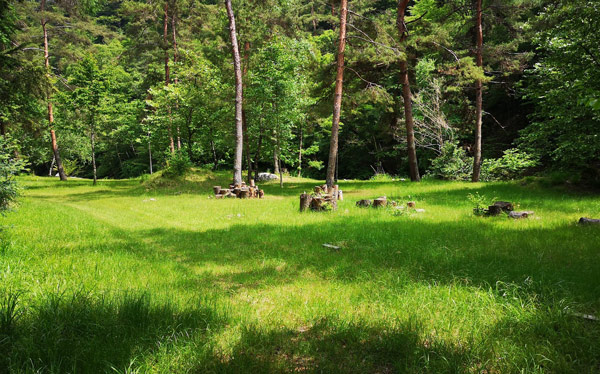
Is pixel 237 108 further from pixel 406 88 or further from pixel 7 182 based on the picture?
pixel 7 182

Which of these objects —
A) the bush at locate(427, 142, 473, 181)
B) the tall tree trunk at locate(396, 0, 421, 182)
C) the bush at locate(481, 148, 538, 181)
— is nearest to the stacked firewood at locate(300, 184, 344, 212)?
the tall tree trunk at locate(396, 0, 421, 182)

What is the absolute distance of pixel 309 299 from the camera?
362 cm

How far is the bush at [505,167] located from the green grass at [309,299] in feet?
33.5

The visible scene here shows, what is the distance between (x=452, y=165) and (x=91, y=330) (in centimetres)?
2037

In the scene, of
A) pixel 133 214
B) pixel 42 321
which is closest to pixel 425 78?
pixel 133 214

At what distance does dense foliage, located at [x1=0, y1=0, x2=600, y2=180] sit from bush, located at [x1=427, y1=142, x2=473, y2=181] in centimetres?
10

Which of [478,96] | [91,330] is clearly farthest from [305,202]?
[478,96]

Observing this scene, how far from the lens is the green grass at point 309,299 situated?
2.32 m

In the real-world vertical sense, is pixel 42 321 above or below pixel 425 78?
below

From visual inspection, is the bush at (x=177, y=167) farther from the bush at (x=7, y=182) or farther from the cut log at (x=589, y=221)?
the cut log at (x=589, y=221)

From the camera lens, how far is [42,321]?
261 cm

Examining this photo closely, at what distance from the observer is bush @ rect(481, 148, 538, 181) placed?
16156mm

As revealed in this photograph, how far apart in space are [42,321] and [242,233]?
4.77 meters

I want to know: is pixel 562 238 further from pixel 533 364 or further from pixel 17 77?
pixel 17 77
